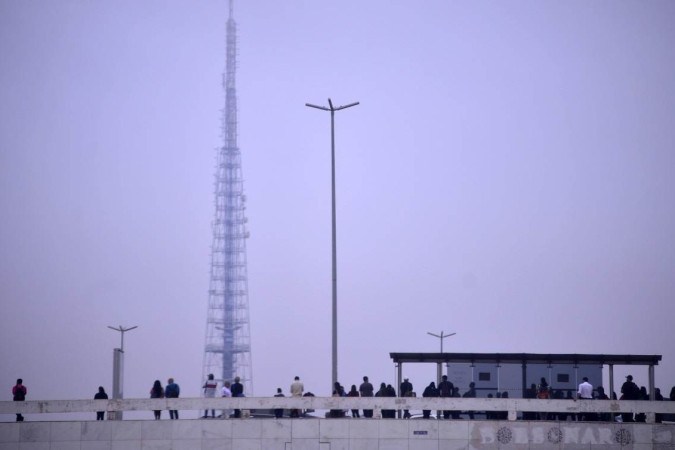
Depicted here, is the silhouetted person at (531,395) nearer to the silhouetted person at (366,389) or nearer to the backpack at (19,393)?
the silhouetted person at (366,389)

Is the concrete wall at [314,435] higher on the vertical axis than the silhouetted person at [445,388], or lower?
lower

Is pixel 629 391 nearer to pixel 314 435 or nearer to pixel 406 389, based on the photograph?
pixel 406 389

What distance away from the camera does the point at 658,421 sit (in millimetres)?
36812

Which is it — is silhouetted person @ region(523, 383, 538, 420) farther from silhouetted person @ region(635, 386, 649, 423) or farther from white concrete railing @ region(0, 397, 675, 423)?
silhouetted person @ region(635, 386, 649, 423)

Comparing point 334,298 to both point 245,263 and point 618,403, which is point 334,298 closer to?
point 618,403

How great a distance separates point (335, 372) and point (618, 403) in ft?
34.6

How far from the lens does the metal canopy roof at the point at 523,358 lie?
40.4 metres

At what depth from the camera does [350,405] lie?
35469 millimetres

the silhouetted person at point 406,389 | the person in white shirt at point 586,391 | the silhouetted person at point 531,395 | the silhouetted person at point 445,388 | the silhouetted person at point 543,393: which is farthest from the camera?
the silhouetted person at point 406,389

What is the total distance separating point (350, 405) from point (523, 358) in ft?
28.5

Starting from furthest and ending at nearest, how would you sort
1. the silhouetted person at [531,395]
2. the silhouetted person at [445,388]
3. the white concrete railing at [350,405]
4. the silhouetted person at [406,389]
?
the silhouetted person at [406,389]
the silhouetted person at [445,388]
the silhouetted person at [531,395]
the white concrete railing at [350,405]

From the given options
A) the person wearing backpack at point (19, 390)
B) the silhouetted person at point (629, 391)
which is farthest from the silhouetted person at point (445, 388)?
the person wearing backpack at point (19, 390)

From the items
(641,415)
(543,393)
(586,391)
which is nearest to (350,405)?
(543,393)

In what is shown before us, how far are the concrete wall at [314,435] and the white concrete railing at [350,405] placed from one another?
0.63 metres
